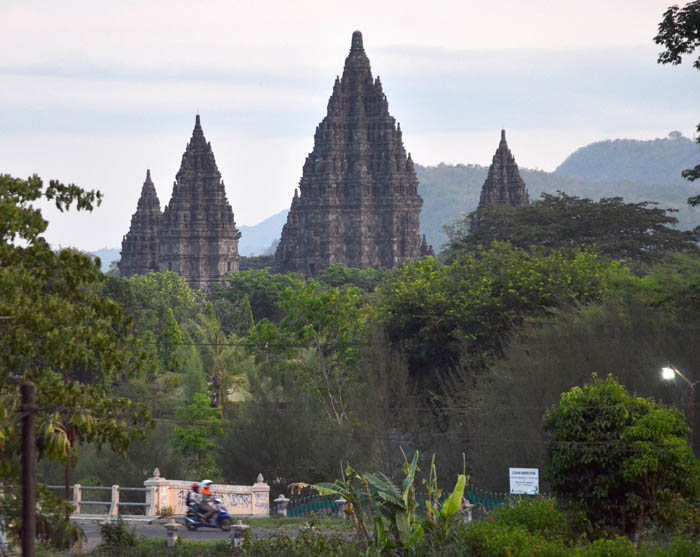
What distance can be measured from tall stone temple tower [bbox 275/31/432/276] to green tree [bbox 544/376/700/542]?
10736cm

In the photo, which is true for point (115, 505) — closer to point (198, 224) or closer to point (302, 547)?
point (302, 547)

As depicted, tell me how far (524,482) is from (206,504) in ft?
29.4

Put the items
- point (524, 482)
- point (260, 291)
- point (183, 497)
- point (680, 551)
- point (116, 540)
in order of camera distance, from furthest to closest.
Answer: point (260, 291)
point (183, 497)
point (524, 482)
point (116, 540)
point (680, 551)

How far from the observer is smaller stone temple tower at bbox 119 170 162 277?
150 meters

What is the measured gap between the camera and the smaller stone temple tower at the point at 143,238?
491 feet

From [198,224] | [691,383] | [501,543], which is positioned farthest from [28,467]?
[198,224]

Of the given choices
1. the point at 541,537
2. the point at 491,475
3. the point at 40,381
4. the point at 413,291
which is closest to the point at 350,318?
the point at 413,291

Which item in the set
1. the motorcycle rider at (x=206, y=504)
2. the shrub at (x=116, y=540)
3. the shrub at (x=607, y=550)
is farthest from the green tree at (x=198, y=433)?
the shrub at (x=607, y=550)

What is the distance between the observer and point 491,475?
46500 millimetres

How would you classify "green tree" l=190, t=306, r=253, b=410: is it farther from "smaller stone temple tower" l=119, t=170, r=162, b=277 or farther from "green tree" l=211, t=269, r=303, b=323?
"smaller stone temple tower" l=119, t=170, r=162, b=277

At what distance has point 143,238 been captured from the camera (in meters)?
150

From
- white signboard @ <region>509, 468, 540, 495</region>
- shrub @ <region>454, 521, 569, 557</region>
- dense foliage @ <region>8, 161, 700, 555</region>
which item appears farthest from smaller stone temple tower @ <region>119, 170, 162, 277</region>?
shrub @ <region>454, 521, 569, 557</region>

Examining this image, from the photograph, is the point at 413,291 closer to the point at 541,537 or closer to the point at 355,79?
the point at 541,537

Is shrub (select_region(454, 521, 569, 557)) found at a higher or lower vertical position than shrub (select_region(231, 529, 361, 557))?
higher
